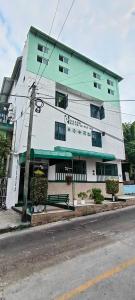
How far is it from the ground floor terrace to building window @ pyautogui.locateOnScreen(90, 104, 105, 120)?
5125 mm

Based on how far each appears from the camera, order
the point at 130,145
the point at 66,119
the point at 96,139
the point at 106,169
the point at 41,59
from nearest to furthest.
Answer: the point at 41,59 → the point at 66,119 → the point at 106,169 → the point at 96,139 → the point at 130,145

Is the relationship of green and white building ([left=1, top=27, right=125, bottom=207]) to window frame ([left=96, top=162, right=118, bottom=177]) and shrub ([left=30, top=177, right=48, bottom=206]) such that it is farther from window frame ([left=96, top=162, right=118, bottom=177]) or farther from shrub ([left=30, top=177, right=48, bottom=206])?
shrub ([left=30, top=177, right=48, bottom=206])

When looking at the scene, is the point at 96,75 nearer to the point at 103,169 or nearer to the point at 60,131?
the point at 60,131

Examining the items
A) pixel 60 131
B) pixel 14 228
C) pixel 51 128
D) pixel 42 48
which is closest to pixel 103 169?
pixel 60 131

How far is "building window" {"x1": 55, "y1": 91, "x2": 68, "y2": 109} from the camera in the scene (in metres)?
16.7

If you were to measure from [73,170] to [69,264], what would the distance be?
37.9 feet

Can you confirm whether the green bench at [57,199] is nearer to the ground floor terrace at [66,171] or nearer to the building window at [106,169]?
the ground floor terrace at [66,171]

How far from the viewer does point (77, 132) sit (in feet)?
55.3

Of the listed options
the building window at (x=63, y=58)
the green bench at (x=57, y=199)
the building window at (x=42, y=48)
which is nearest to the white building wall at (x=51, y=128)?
the building window at (x=42, y=48)

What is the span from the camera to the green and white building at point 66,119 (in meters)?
13.7

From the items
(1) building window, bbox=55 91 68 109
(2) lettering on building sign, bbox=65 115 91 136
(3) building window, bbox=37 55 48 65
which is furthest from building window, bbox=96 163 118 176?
(3) building window, bbox=37 55 48 65

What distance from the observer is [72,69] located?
1822 cm

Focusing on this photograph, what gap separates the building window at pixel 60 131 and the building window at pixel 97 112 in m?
4.62

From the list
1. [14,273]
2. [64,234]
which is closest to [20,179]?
[64,234]
